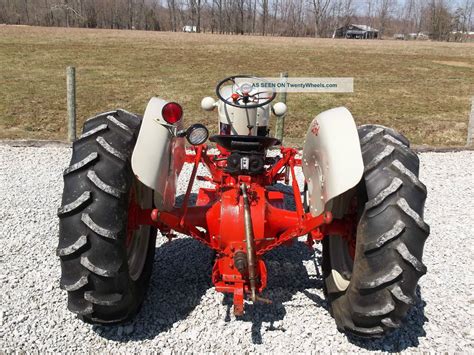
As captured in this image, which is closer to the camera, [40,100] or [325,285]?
[325,285]

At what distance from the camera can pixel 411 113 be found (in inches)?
463

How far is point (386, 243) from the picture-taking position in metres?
2.40

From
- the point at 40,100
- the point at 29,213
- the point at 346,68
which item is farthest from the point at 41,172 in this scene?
the point at 346,68

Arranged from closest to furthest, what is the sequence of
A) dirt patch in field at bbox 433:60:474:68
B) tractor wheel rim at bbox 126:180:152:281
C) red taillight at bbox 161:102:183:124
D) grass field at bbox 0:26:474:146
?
red taillight at bbox 161:102:183:124 < tractor wheel rim at bbox 126:180:152:281 < grass field at bbox 0:26:474:146 < dirt patch in field at bbox 433:60:474:68

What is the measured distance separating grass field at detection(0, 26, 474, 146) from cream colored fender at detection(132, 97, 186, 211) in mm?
6029

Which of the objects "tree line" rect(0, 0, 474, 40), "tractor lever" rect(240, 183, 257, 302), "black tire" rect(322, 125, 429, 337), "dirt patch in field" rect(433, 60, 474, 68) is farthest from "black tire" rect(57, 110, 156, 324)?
"tree line" rect(0, 0, 474, 40)

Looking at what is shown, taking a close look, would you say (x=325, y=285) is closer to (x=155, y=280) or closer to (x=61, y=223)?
(x=155, y=280)

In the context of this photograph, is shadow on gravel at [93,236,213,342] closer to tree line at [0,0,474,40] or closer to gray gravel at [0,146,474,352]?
Answer: gray gravel at [0,146,474,352]

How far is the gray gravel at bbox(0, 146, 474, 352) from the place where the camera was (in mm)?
2842

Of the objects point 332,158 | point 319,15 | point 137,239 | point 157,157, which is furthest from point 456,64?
point 319,15

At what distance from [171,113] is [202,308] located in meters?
1.30

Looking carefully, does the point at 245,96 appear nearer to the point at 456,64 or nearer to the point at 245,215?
the point at 245,215

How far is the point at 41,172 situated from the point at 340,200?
4257mm

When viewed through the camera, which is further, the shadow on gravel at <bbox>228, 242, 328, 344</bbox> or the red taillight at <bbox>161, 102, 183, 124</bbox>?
the shadow on gravel at <bbox>228, 242, 328, 344</bbox>
